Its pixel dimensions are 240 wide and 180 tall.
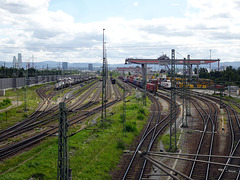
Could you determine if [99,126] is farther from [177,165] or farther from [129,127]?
[177,165]

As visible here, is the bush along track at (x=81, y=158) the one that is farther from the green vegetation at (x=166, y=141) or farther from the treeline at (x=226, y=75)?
the treeline at (x=226, y=75)

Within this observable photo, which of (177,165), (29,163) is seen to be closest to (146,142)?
(177,165)

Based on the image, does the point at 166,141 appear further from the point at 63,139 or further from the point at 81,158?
the point at 63,139

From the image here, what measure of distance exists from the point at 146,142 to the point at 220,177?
8.22 meters

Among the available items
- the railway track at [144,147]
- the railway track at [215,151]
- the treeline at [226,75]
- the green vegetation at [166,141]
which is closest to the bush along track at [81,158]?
the railway track at [144,147]

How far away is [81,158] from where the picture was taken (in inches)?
699

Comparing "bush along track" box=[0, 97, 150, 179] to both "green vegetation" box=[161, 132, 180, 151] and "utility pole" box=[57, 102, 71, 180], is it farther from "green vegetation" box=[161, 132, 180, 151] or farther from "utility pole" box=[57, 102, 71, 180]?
"utility pole" box=[57, 102, 71, 180]

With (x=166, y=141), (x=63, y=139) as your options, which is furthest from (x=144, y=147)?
(x=63, y=139)

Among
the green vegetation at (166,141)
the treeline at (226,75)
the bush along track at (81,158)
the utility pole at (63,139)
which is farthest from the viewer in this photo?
the treeline at (226,75)

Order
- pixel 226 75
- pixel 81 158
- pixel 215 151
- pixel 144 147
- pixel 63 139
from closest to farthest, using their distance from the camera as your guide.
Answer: pixel 63 139 < pixel 81 158 < pixel 215 151 < pixel 144 147 < pixel 226 75

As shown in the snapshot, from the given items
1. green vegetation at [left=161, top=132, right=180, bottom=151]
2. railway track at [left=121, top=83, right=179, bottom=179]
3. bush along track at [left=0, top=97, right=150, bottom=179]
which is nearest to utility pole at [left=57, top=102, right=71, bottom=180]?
bush along track at [left=0, top=97, right=150, bottom=179]

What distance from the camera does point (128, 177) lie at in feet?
52.3

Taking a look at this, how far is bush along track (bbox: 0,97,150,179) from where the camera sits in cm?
1524

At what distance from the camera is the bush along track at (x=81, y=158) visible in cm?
1524
